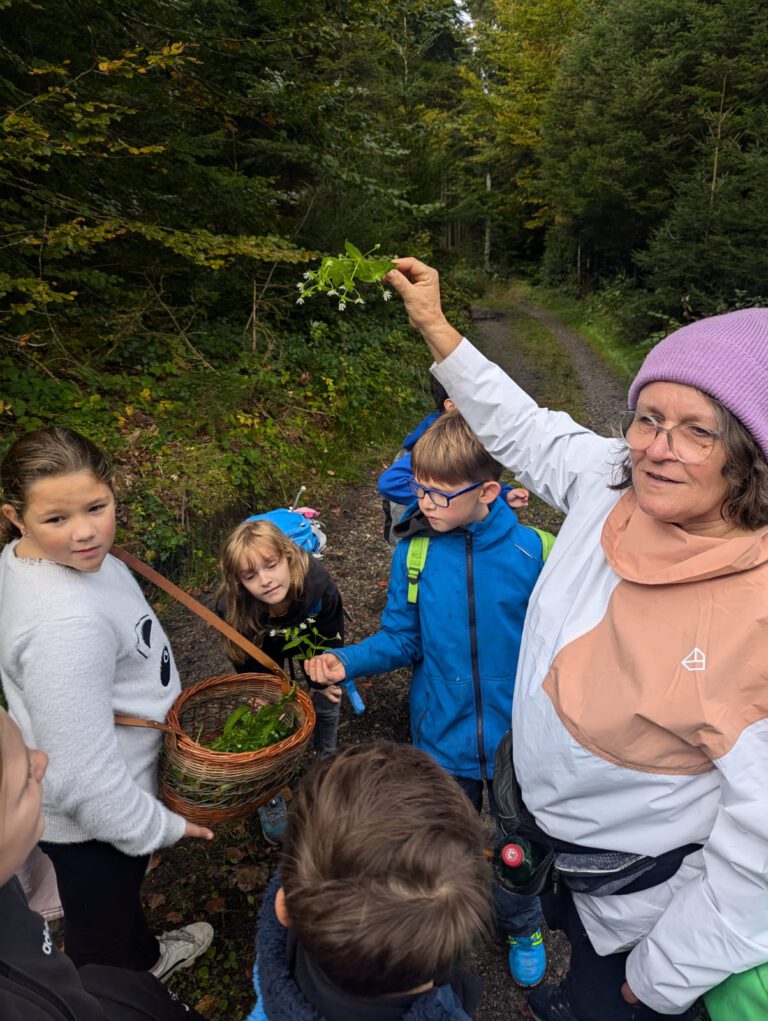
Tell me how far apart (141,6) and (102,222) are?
1696mm

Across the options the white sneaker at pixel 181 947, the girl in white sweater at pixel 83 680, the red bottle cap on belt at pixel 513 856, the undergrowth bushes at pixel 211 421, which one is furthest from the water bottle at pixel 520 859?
the undergrowth bushes at pixel 211 421

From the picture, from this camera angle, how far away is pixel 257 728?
2.29 metres

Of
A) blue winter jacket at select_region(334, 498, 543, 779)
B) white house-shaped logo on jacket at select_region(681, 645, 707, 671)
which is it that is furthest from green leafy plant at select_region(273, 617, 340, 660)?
white house-shaped logo on jacket at select_region(681, 645, 707, 671)

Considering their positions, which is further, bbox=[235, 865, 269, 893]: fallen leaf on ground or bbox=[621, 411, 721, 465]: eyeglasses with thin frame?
bbox=[235, 865, 269, 893]: fallen leaf on ground

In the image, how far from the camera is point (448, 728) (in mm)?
2473

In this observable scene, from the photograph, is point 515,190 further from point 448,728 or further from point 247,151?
point 448,728

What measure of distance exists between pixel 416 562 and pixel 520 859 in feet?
3.71

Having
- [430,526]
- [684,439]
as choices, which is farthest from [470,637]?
[684,439]

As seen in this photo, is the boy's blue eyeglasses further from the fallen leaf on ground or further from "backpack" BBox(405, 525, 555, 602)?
the fallen leaf on ground

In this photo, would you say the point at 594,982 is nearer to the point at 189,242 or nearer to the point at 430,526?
the point at 430,526

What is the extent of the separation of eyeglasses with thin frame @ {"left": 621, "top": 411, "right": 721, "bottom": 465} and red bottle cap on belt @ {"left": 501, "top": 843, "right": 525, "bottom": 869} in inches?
51.8

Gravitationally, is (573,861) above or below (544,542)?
below

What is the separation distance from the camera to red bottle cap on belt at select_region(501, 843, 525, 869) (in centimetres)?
184

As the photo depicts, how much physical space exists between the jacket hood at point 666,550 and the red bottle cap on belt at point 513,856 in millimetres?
984
